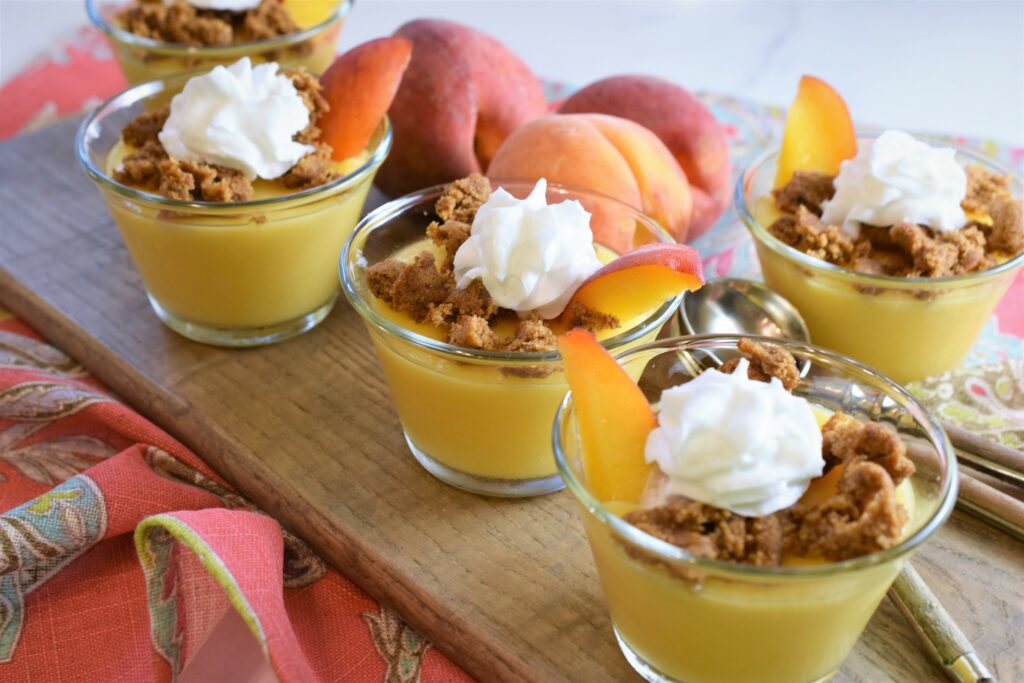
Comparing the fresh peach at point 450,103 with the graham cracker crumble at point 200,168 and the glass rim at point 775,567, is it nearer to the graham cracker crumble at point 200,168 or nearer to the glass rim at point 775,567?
the graham cracker crumble at point 200,168

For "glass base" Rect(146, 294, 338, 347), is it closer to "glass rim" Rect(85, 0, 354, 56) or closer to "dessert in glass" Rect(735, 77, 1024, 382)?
"glass rim" Rect(85, 0, 354, 56)

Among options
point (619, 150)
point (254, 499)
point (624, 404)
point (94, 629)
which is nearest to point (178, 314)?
point (254, 499)

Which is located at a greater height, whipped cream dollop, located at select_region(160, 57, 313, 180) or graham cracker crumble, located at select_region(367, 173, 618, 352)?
whipped cream dollop, located at select_region(160, 57, 313, 180)

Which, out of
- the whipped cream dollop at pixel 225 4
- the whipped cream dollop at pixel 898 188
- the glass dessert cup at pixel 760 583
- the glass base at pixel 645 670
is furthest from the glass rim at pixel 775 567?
the whipped cream dollop at pixel 225 4

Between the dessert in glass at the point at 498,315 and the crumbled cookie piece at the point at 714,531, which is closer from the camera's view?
the crumbled cookie piece at the point at 714,531

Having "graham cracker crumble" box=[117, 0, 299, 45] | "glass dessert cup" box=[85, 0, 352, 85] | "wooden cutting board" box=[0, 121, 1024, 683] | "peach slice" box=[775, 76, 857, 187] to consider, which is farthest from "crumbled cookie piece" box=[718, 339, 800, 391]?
"graham cracker crumble" box=[117, 0, 299, 45]

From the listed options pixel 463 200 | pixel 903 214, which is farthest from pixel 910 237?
pixel 463 200

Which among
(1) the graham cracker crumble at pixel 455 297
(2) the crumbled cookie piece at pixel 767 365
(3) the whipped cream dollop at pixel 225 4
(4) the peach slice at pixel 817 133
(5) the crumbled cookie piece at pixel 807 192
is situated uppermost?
(3) the whipped cream dollop at pixel 225 4
